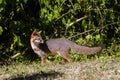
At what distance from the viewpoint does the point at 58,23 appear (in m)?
13.9

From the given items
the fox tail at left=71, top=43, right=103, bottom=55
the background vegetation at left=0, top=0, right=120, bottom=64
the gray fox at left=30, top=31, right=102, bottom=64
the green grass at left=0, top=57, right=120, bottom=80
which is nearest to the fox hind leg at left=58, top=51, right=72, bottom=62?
the gray fox at left=30, top=31, right=102, bottom=64

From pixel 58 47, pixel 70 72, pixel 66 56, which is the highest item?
pixel 58 47

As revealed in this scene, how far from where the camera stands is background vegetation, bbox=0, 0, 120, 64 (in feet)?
43.7

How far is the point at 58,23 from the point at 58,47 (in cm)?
221

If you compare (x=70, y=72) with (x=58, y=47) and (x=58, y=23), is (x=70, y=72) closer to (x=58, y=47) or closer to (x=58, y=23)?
(x=58, y=47)

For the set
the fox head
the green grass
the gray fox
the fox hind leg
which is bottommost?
the green grass

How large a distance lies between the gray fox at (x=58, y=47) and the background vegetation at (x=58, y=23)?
1.33 meters

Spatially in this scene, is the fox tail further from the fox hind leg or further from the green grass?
the green grass

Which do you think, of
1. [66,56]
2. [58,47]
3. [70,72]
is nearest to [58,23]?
[58,47]

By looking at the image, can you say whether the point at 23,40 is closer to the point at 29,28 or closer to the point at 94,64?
the point at 29,28

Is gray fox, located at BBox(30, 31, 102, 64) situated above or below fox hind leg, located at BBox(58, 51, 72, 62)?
above

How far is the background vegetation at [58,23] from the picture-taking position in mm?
13328

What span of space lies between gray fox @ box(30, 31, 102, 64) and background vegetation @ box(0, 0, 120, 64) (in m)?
1.33

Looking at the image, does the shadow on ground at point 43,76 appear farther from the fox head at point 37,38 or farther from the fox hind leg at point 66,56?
the fox head at point 37,38
